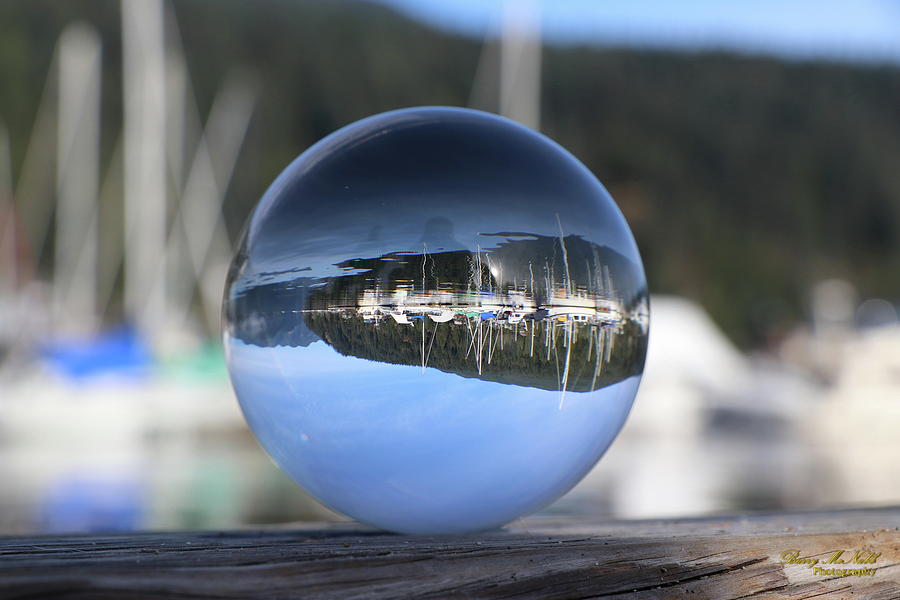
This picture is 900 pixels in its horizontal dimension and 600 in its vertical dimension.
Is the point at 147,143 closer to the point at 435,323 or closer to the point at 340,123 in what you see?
the point at 435,323

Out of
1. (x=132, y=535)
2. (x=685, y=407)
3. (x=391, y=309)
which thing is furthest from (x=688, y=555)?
(x=685, y=407)

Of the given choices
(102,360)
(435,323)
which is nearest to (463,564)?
(435,323)

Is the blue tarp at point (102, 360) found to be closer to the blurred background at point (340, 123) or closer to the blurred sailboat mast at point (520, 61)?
the blurred background at point (340, 123)

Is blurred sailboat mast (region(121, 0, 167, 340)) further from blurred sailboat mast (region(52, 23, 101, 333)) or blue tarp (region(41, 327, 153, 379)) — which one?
blurred sailboat mast (region(52, 23, 101, 333))

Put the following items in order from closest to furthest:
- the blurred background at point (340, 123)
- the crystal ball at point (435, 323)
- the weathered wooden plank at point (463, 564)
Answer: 1. the weathered wooden plank at point (463, 564)
2. the crystal ball at point (435, 323)
3. the blurred background at point (340, 123)

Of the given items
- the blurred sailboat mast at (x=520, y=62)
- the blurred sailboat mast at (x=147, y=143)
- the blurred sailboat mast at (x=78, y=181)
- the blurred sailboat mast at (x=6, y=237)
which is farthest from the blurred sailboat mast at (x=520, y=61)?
the blurred sailboat mast at (x=6, y=237)

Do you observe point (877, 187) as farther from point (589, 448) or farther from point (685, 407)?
point (589, 448)
